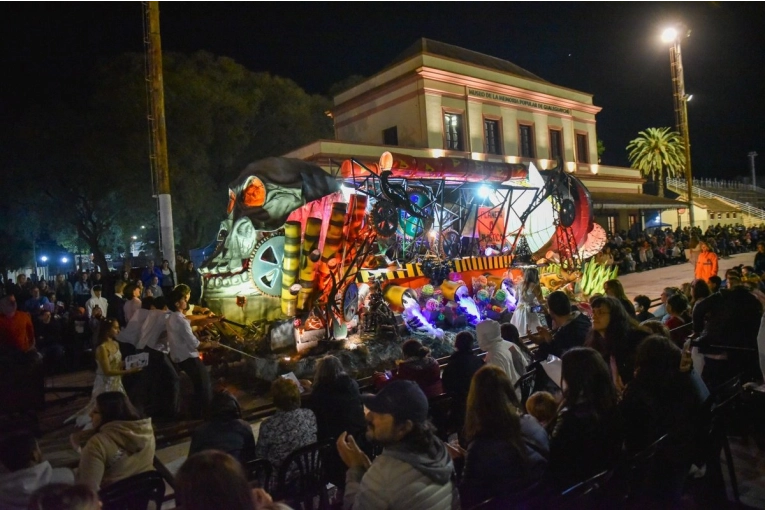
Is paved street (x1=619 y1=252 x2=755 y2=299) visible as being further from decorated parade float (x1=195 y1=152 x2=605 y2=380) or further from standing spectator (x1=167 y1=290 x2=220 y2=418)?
standing spectator (x1=167 y1=290 x2=220 y2=418)

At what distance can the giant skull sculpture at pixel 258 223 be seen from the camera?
31.6 ft

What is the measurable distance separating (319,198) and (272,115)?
18.4 meters

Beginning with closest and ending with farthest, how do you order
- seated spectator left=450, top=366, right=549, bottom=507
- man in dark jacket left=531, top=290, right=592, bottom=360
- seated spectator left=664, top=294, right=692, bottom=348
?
seated spectator left=450, top=366, right=549, bottom=507, man in dark jacket left=531, top=290, right=592, bottom=360, seated spectator left=664, top=294, right=692, bottom=348

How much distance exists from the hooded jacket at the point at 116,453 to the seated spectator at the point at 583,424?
2515 millimetres

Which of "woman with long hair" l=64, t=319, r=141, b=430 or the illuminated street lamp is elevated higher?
the illuminated street lamp

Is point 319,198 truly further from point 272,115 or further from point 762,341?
point 272,115

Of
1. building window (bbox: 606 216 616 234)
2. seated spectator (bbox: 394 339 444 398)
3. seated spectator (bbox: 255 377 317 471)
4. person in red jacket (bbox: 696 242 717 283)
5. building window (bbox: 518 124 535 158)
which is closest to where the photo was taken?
seated spectator (bbox: 255 377 317 471)

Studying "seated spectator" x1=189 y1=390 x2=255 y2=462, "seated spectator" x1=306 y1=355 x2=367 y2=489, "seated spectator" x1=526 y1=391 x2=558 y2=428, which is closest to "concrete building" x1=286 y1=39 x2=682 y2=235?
"seated spectator" x1=306 y1=355 x2=367 y2=489

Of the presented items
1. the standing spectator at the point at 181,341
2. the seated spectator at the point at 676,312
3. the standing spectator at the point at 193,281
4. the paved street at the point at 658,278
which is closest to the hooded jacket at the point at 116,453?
the standing spectator at the point at 181,341

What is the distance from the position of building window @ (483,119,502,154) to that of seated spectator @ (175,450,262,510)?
90.1 feet

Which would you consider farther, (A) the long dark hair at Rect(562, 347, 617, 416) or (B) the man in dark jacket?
(B) the man in dark jacket

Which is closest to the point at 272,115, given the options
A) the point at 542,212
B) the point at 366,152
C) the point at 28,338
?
the point at 366,152

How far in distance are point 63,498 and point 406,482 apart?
1.39 metres

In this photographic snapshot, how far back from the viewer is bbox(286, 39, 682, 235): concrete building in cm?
2542
